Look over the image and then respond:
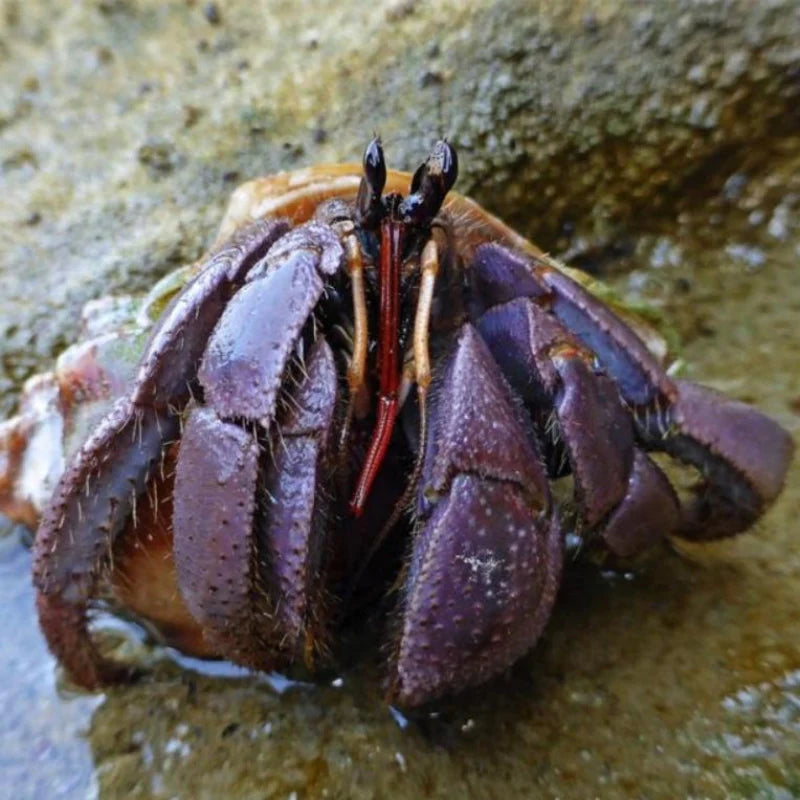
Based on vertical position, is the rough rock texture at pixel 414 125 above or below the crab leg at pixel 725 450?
above

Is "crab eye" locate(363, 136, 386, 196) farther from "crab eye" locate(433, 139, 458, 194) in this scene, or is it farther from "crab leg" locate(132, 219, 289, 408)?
"crab leg" locate(132, 219, 289, 408)

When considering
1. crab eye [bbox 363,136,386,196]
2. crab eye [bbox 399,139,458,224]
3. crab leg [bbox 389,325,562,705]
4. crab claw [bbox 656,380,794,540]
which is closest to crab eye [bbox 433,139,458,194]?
crab eye [bbox 399,139,458,224]

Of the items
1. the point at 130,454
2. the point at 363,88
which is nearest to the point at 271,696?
the point at 130,454

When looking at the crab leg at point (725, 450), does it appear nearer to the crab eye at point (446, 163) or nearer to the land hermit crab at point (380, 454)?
the land hermit crab at point (380, 454)

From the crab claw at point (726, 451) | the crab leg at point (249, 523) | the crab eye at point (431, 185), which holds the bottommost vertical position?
the crab claw at point (726, 451)

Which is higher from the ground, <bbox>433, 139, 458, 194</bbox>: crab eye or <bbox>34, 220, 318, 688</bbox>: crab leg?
<bbox>433, 139, 458, 194</bbox>: crab eye

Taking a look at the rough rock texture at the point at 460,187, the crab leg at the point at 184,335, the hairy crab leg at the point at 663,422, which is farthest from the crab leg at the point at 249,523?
the hairy crab leg at the point at 663,422

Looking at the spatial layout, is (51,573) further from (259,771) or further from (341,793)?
(341,793)

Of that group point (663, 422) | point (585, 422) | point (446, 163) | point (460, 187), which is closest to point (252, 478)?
point (585, 422)
